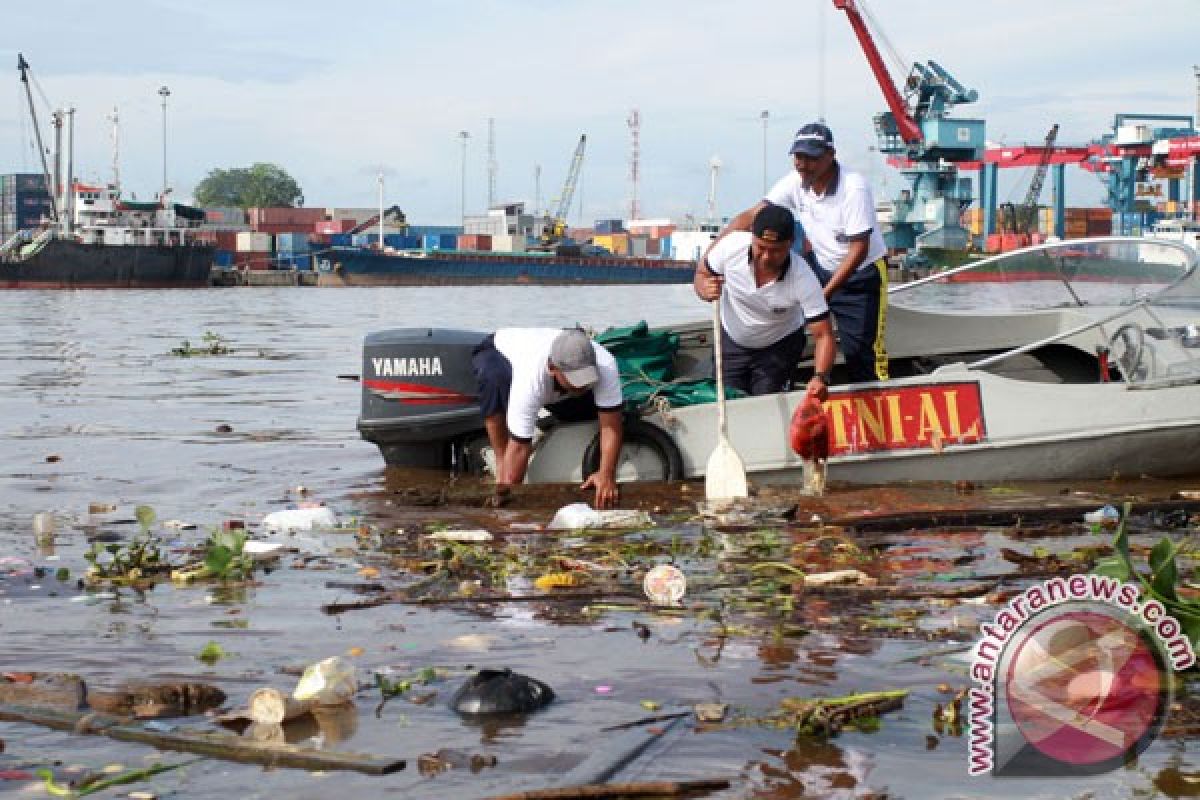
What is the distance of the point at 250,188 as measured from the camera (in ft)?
561

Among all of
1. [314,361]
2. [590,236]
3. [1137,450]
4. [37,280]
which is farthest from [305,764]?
[590,236]

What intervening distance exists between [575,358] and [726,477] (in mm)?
1152

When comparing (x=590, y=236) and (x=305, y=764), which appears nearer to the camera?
(x=305, y=764)

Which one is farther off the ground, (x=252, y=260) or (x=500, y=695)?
(x=252, y=260)

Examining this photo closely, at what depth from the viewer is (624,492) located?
27.7 ft

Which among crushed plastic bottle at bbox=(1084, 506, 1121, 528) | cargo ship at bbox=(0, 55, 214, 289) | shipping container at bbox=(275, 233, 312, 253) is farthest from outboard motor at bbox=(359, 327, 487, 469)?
shipping container at bbox=(275, 233, 312, 253)

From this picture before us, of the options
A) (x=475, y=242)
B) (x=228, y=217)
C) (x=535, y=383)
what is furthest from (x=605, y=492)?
(x=228, y=217)

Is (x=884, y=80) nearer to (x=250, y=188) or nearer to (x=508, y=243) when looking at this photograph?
(x=508, y=243)

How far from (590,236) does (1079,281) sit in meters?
143

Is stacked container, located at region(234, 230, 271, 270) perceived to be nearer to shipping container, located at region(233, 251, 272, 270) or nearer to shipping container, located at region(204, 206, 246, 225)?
shipping container, located at region(233, 251, 272, 270)

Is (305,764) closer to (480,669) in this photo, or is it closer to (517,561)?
(480,669)

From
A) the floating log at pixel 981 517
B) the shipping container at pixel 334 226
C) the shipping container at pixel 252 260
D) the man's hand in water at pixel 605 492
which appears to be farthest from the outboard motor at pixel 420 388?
the shipping container at pixel 334 226

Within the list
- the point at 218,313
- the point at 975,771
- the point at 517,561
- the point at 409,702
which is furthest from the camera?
the point at 218,313

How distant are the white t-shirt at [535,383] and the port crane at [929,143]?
6773cm
